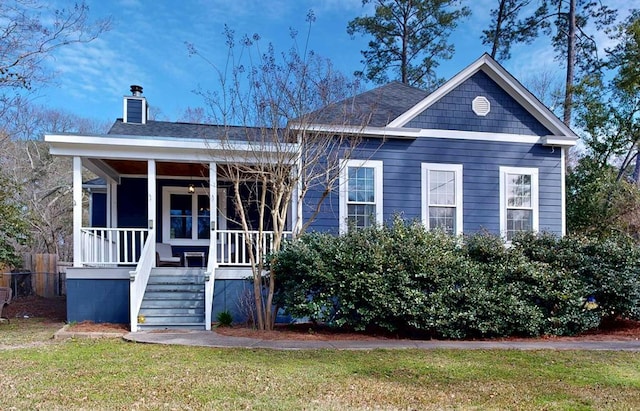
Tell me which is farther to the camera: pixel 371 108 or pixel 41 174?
pixel 41 174

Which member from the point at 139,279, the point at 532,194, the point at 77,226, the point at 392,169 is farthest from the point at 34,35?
the point at 532,194

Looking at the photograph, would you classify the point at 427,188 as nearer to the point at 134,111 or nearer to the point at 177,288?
the point at 177,288

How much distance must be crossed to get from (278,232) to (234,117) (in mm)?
2455

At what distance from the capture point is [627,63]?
56.6 ft

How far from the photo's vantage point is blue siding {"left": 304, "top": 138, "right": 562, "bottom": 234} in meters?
10.4

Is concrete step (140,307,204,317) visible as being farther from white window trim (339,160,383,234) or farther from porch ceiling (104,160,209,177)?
white window trim (339,160,383,234)

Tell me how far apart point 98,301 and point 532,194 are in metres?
9.71

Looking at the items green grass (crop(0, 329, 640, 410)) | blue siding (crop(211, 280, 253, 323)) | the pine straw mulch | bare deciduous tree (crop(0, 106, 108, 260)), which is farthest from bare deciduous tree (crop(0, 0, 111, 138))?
bare deciduous tree (crop(0, 106, 108, 260))

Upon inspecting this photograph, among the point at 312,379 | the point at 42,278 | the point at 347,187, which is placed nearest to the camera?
the point at 312,379

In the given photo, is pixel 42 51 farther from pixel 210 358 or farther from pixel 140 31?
pixel 210 358

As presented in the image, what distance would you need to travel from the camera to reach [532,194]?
11.0m

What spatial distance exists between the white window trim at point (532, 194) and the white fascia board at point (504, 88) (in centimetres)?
118

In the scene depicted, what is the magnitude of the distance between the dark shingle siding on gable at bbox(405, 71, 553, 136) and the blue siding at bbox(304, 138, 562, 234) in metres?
0.35

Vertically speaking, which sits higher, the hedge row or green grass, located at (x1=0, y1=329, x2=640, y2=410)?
the hedge row
